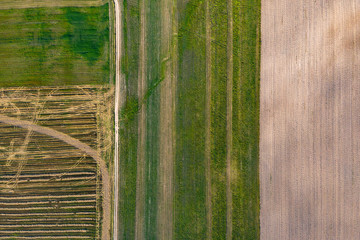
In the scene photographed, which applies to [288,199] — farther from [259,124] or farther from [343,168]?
[259,124]

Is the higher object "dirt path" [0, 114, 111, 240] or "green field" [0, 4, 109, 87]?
"green field" [0, 4, 109, 87]

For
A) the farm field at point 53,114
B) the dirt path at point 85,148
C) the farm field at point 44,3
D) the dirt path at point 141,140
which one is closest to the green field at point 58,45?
the farm field at point 53,114

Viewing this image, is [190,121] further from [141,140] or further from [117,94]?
[117,94]

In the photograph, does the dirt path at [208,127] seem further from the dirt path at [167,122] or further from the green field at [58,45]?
the green field at [58,45]

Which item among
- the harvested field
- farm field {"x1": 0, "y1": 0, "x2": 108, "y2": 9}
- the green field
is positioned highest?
farm field {"x1": 0, "y1": 0, "x2": 108, "y2": 9}

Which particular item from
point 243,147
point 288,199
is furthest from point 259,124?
point 288,199

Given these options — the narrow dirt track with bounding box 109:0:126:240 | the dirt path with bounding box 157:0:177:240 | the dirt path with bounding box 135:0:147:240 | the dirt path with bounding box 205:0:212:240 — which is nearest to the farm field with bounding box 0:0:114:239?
the narrow dirt track with bounding box 109:0:126:240

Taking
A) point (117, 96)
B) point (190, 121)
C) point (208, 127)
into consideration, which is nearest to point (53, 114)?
point (117, 96)

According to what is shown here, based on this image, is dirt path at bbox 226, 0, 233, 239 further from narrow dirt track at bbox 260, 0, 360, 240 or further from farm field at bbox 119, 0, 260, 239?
narrow dirt track at bbox 260, 0, 360, 240
